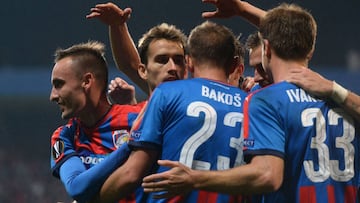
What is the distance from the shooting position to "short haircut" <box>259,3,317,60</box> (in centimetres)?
271

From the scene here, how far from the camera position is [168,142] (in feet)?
8.80

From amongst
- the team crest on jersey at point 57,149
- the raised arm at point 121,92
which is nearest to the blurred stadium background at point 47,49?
the raised arm at point 121,92

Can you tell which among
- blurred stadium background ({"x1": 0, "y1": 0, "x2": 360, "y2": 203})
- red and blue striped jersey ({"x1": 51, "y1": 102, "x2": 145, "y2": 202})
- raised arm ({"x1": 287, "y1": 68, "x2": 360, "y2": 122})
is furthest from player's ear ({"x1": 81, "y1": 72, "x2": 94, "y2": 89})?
blurred stadium background ({"x1": 0, "y1": 0, "x2": 360, "y2": 203})

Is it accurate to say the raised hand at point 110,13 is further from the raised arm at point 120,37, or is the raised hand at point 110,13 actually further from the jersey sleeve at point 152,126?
the jersey sleeve at point 152,126

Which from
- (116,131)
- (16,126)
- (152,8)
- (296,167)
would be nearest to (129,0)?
(152,8)

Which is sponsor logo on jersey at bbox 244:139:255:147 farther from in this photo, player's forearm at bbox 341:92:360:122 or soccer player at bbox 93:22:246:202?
player's forearm at bbox 341:92:360:122

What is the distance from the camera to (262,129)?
261 centimetres

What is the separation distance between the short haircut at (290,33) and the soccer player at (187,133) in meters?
0.26

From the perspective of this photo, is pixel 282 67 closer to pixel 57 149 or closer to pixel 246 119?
pixel 246 119

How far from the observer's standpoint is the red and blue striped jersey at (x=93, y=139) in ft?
10.4

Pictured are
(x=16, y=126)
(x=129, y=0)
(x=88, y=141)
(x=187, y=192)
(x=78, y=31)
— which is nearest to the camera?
(x=187, y=192)

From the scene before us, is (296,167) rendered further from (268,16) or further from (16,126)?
(16,126)

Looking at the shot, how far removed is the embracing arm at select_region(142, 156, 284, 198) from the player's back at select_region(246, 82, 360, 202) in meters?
0.11

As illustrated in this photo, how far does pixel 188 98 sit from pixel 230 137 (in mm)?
212
